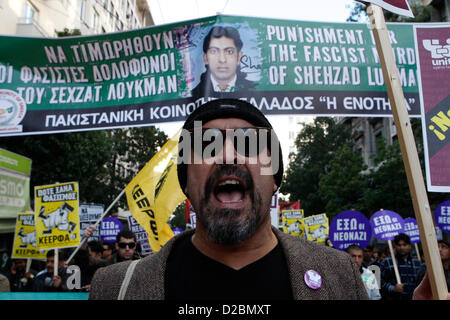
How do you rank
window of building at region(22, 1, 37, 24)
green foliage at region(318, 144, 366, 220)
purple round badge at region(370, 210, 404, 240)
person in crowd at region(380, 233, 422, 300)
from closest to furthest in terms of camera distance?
person in crowd at region(380, 233, 422, 300), purple round badge at region(370, 210, 404, 240), window of building at region(22, 1, 37, 24), green foliage at region(318, 144, 366, 220)

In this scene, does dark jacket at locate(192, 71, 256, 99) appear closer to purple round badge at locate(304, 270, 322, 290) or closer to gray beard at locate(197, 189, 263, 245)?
gray beard at locate(197, 189, 263, 245)

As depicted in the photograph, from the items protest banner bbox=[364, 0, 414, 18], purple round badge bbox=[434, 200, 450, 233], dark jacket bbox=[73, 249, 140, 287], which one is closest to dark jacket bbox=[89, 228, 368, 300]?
protest banner bbox=[364, 0, 414, 18]

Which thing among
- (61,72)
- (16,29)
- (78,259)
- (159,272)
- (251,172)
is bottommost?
(78,259)

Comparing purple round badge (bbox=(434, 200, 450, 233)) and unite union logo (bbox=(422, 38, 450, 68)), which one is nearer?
unite union logo (bbox=(422, 38, 450, 68))

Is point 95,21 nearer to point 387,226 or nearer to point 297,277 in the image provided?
point 387,226

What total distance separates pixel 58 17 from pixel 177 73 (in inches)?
743

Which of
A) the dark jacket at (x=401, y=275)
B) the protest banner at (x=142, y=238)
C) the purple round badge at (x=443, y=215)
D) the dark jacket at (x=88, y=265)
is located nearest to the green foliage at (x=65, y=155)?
the protest banner at (x=142, y=238)

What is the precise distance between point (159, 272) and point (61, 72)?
3.10 m

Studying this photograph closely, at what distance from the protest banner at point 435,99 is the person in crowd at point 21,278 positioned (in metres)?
7.38

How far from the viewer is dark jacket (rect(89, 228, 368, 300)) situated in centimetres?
147

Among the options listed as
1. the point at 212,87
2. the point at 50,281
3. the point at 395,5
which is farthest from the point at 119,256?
the point at 395,5

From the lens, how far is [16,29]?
611 inches
